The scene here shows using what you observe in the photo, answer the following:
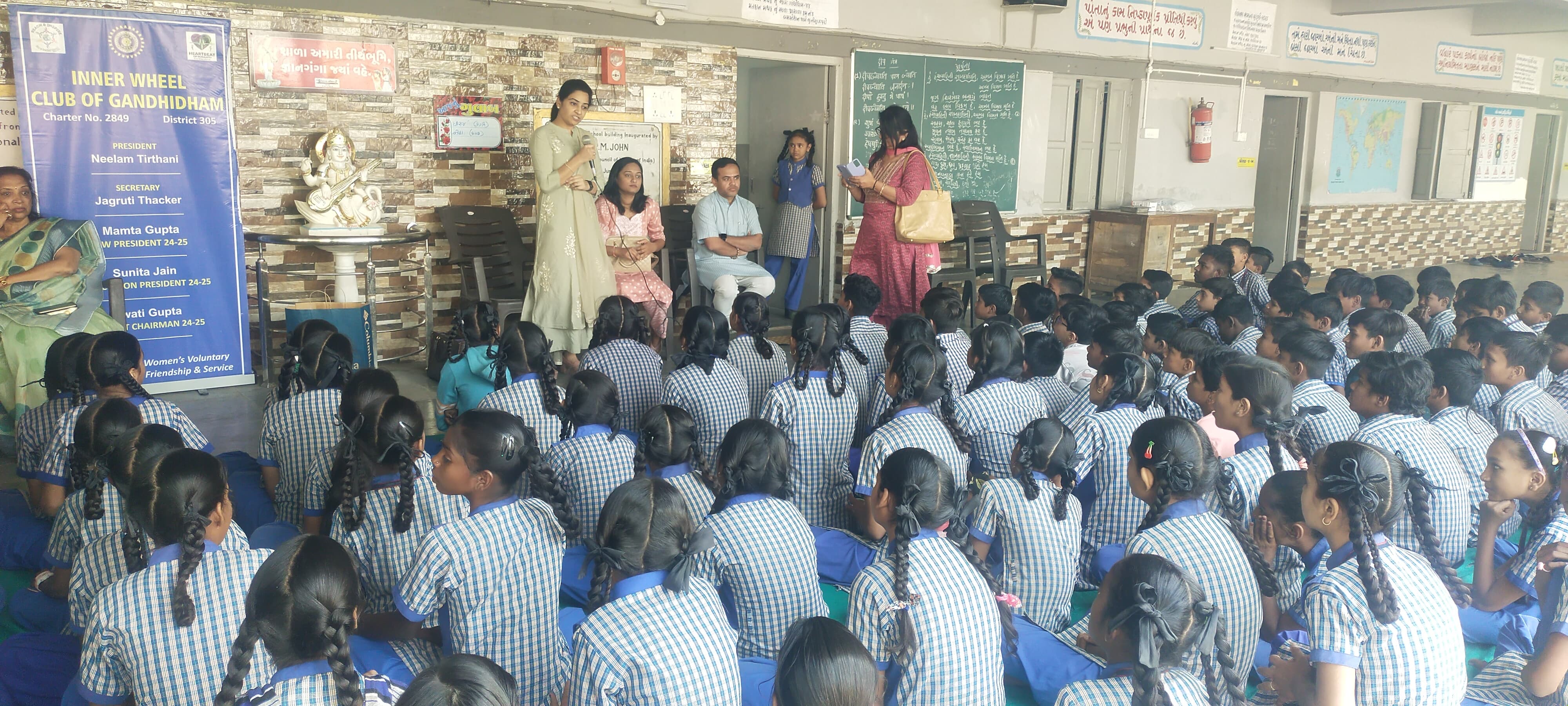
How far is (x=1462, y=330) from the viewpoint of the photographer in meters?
4.09

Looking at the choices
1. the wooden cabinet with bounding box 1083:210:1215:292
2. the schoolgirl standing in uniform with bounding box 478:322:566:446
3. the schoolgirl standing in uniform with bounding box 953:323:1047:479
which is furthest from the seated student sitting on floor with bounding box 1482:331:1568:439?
the wooden cabinet with bounding box 1083:210:1215:292

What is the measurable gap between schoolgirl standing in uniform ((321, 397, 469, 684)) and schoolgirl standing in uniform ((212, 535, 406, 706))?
2.40 ft

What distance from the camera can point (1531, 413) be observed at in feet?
11.4

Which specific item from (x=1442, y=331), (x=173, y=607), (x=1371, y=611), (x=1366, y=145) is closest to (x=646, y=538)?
(x=173, y=607)

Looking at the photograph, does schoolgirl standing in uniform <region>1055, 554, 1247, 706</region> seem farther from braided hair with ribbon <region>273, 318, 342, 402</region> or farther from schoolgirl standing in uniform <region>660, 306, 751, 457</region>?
braided hair with ribbon <region>273, 318, 342, 402</region>

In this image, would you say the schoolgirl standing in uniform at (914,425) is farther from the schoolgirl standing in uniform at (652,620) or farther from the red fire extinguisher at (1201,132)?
the red fire extinguisher at (1201,132)

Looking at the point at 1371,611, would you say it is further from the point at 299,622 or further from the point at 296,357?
the point at 296,357

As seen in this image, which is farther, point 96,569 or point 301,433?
point 301,433

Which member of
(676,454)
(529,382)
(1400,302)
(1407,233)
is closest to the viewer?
(676,454)

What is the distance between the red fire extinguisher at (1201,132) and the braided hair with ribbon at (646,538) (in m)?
8.58

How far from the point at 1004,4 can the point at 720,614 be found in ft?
22.6

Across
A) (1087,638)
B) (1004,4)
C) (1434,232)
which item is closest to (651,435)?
(1087,638)

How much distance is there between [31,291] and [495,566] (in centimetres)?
329

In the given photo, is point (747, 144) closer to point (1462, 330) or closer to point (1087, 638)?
point (1462, 330)
